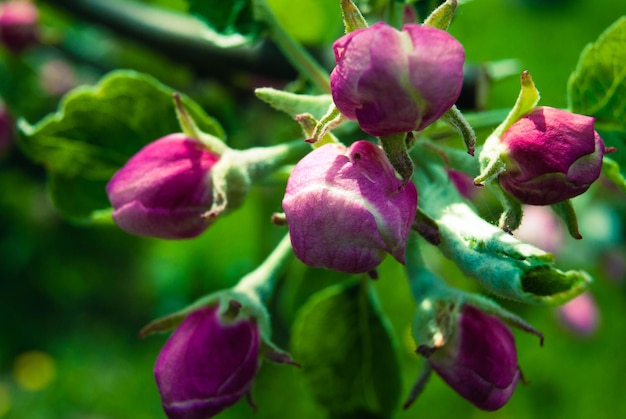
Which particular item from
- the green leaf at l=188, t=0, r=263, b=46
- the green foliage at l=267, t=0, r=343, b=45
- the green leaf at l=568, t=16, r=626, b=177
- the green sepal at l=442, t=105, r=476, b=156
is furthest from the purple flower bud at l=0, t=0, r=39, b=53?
the green sepal at l=442, t=105, r=476, b=156

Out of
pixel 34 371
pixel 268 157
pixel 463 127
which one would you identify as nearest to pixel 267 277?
pixel 268 157

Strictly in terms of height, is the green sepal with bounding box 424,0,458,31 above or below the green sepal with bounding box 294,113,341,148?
above

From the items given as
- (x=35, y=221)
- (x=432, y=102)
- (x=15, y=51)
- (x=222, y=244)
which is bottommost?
(x=35, y=221)

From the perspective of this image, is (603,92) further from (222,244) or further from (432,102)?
(222,244)

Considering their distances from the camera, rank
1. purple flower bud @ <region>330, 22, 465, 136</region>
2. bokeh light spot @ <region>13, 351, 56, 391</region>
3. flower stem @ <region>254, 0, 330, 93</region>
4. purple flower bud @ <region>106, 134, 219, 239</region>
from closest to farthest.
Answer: purple flower bud @ <region>330, 22, 465, 136</region>, purple flower bud @ <region>106, 134, 219, 239</region>, flower stem @ <region>254, 0, 330, 93</region>, bokeh light spot @ <region>13, 351, 56, 391</region>

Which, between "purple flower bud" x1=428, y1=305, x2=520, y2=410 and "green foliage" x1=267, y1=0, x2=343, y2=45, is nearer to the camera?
"purple flower bud" x1=428, y1=305, x2=520, y2=410

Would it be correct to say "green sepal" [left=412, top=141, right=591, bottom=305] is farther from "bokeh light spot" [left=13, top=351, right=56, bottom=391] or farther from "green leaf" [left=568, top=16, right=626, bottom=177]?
"bokeh light spot" [left=13, top=351, right=56, bottom=391]

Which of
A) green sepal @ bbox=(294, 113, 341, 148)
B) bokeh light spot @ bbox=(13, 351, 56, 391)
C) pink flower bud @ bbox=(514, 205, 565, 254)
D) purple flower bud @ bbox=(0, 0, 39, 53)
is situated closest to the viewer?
green sepal @ bbox=(294, 113, 341, 148)

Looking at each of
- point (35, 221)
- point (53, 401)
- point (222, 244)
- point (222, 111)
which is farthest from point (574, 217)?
point (53, 401)
